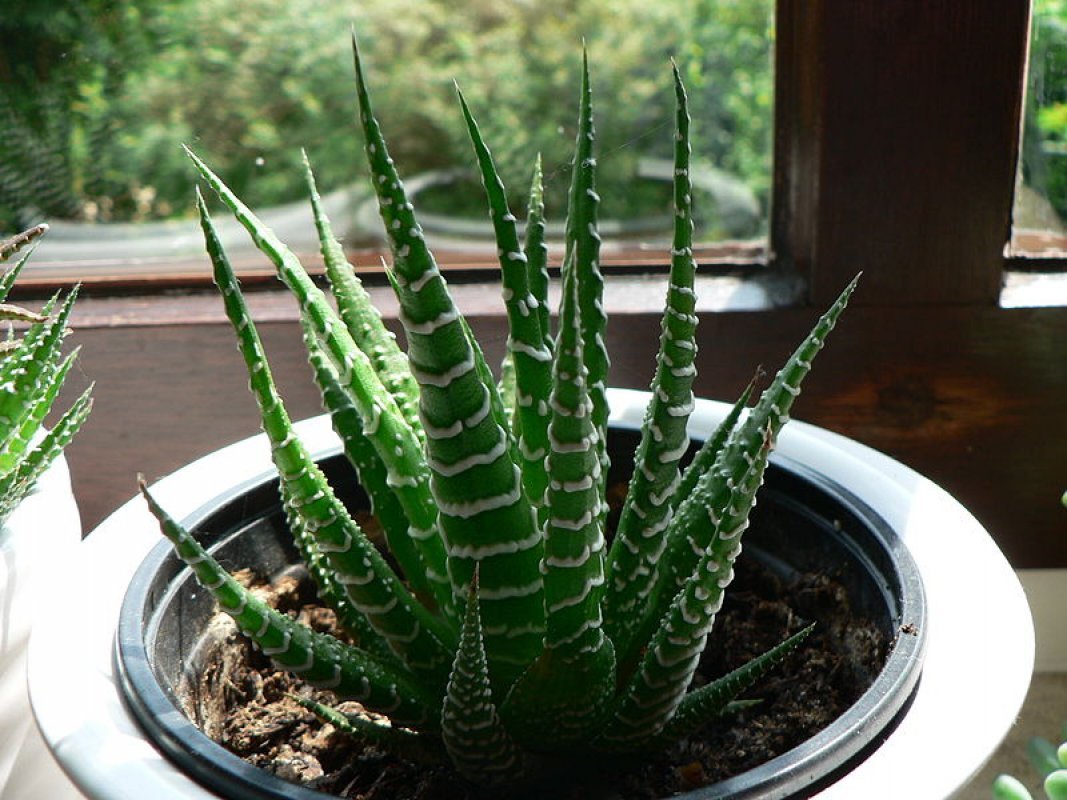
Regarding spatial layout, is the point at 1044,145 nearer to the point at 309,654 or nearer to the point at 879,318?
the point at 879,318

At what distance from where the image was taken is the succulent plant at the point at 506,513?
0.32 m

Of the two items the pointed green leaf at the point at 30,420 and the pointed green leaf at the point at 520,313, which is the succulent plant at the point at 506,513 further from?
the pointed green leaf at the point at 30,420

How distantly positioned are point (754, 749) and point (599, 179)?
53 cm

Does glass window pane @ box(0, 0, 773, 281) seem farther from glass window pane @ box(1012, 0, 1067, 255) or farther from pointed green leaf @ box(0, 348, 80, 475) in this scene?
pointed green leaf @ box(0, 348, 80, 475)

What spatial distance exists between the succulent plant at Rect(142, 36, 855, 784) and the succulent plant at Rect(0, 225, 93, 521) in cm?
14

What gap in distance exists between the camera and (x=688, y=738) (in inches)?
18.1

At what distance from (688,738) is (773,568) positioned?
113 mm

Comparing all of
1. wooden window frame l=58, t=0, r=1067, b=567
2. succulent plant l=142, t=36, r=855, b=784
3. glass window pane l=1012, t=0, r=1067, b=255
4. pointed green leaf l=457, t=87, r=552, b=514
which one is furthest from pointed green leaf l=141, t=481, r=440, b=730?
glass window pane l=1012, t=0, r=1067, b=255

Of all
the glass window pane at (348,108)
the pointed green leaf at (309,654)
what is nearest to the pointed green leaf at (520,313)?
the pointed green leaf at (309,654)

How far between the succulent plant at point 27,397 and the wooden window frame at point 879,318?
185 millimetres

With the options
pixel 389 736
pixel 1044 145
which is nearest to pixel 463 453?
pixel 389 736

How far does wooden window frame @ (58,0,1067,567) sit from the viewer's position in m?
0.63

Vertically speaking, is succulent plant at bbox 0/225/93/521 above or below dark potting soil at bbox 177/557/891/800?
above

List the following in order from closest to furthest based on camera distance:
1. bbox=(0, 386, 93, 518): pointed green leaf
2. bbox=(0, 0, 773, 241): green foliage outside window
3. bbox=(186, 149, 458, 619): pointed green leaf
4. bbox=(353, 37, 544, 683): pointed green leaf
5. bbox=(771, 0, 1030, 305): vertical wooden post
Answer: bbox=(353, 37, 544, 683): pointed green leaf < bbox=(186, 149, 458, 619): pointed green leaf < bbox=(0, 386, 93, 518): pointed green leaf < bbox=(771, 0, 1030, 305): vertical wooden post < bbox=(0, 0, 773, 241): green foliage outside window
